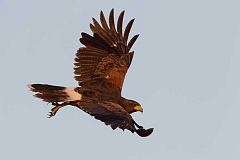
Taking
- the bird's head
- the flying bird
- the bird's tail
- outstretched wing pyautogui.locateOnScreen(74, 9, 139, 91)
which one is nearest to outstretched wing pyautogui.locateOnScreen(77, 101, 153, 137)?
the flying bird

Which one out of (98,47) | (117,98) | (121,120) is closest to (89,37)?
(98,47)

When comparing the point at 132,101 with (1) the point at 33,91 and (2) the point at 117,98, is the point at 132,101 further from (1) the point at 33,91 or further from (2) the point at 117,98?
(1) the point at 33,91

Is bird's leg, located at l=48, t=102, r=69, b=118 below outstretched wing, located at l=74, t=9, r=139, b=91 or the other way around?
below

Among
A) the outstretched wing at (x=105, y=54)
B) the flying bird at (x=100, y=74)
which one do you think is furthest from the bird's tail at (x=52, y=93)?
the outstretched wing at (x=105, y=54)

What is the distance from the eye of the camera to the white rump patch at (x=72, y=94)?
1523cm

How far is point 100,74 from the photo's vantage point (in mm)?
16375

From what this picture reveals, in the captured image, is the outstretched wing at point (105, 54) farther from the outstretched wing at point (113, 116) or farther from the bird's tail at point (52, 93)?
the outstretched wing at point (113, 116)

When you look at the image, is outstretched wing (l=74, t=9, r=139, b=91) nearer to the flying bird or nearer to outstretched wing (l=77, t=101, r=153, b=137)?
the flying bird

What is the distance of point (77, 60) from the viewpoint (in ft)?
53.8

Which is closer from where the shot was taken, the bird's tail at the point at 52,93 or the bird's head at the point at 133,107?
the bird's tail at the point at 52,93

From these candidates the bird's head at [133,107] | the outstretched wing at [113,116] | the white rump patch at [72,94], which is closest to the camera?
the outstretched wing at [113,116]

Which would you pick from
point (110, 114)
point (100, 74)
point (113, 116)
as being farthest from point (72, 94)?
point (113, 116)

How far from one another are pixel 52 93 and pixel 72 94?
408 mm

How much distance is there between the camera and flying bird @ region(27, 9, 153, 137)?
15.3 meters
